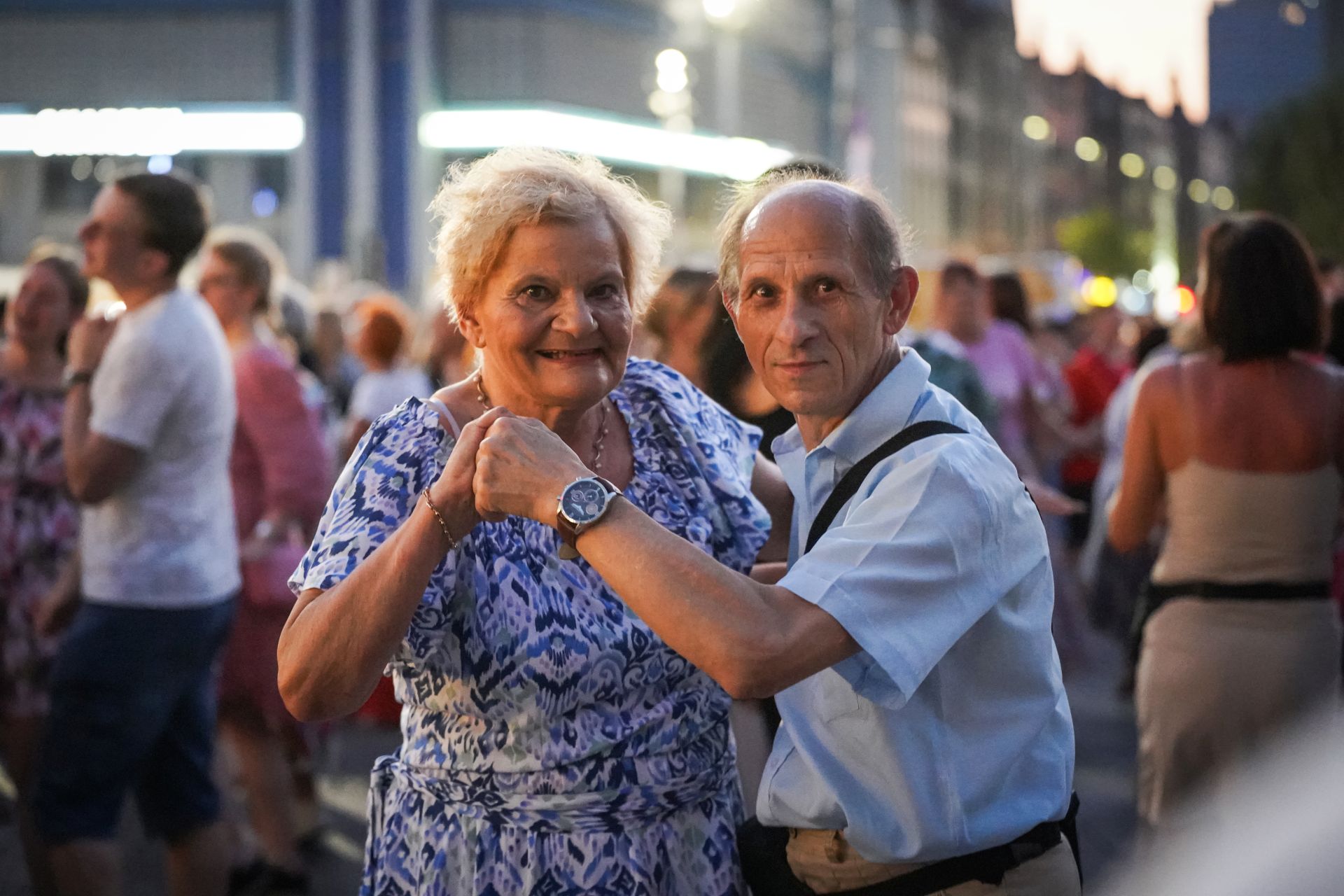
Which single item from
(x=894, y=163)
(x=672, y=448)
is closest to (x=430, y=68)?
(x=894, y=163)

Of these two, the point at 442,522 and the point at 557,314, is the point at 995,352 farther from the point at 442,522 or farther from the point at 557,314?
the point at 442,522

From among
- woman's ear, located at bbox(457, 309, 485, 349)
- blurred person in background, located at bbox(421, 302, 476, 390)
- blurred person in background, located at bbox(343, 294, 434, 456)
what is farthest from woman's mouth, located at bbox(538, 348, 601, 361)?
blurred person in background, located at bbox(343, 294, 434, 456)

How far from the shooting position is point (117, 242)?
462 centimetres

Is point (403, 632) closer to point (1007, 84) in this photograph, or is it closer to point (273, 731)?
point (273, 731)

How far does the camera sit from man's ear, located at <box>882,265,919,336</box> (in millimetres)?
2525

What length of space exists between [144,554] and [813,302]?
2.74m

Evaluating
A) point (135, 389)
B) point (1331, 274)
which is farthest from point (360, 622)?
point (1331, 274)

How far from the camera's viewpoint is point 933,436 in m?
2.34

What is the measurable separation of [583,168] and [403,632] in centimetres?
91

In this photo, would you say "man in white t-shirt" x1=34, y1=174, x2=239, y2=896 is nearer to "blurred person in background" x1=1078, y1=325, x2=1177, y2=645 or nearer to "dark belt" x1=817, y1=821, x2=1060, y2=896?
"dark belt" x1=817, y1=821, x2=1060, y2=896

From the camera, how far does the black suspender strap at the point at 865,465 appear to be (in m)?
2.37

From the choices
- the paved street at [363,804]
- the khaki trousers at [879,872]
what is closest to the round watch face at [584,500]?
the khaki trousers at [879,872]

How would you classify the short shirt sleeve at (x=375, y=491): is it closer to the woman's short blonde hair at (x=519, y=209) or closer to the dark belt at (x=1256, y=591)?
the woman's short blonde hair at (x=519, y=209)

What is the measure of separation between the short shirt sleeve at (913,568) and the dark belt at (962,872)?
338 mm
